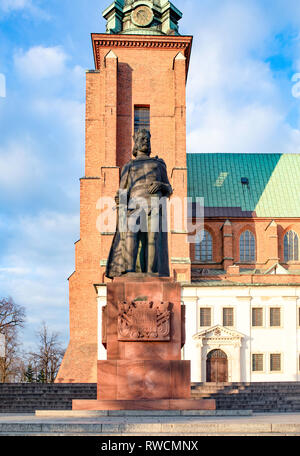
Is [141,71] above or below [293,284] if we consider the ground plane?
above

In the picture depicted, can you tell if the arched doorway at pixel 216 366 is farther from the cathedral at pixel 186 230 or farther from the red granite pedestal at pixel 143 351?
the red granite pedestal at pixel 143 351

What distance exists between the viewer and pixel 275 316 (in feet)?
137

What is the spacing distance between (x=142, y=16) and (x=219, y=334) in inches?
975

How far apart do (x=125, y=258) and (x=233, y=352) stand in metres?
27.9

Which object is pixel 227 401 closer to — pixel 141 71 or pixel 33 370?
pixel 141 71

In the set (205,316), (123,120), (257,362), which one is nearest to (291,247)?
(205,316)

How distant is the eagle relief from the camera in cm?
1299

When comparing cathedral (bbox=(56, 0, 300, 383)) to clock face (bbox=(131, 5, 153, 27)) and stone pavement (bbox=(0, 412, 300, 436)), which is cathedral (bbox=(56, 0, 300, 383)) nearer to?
clock face (bbox=(131, 5, 153, 27))

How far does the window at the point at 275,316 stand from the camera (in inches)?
1629

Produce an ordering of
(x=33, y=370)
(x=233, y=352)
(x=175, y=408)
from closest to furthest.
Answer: (x=175, y=408) < (x=233, y=352) < (x=33, y=370)

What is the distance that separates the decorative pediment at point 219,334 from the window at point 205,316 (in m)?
0.81

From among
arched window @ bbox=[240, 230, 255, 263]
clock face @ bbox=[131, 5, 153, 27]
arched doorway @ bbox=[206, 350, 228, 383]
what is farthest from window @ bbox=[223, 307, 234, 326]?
clock face @ bbox=[131, 5, 153, 27]

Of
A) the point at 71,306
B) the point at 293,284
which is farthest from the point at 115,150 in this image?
the point at 293,284

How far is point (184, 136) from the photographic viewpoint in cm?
4394
